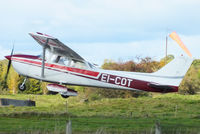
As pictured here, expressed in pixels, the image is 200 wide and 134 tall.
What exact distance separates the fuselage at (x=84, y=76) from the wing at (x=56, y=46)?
0.71 metres

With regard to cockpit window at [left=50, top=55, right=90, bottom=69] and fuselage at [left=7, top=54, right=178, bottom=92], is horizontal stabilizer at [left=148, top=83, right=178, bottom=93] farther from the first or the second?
cockpit window at [left=50, top=55, right=90, bottom=69]

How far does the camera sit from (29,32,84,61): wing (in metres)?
23.4

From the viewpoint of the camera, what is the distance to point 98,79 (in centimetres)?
2473

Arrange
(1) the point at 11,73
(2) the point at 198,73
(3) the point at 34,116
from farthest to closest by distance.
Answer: (1) the point at 11,73 → (2) the point at 198,73 → (3) the point at 34,116

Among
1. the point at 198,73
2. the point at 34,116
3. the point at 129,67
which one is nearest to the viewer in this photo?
the point at 34,116

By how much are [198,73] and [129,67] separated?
16.1 m

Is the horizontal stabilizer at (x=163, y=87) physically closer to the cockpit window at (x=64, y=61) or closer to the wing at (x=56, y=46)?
the wing at (x=56, y=46)

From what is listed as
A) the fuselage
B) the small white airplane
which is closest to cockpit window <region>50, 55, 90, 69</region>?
the small white airplane

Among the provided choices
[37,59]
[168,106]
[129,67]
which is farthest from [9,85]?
[37,59]

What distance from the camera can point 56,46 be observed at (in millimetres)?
24281

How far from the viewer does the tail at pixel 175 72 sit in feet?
80.8

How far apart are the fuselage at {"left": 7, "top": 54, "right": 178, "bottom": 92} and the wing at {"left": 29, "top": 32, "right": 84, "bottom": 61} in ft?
2.33

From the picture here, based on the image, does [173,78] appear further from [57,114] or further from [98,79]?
[57,114]

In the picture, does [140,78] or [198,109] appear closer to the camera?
[140,78]
